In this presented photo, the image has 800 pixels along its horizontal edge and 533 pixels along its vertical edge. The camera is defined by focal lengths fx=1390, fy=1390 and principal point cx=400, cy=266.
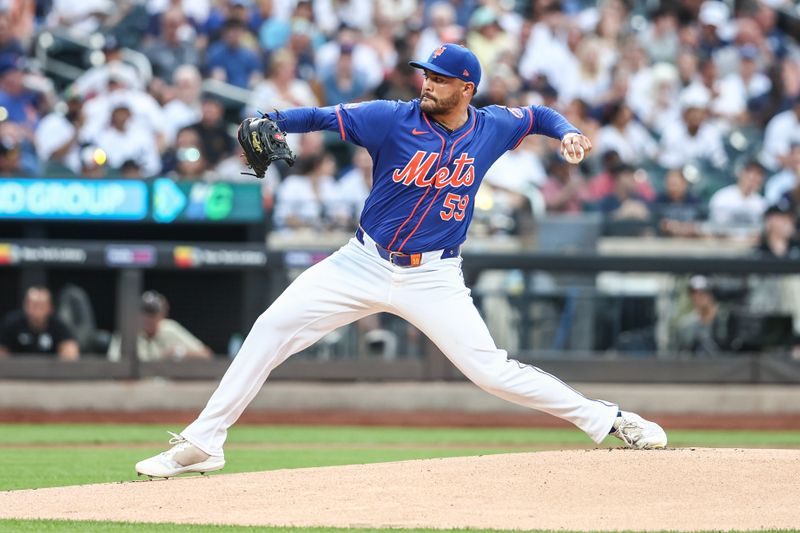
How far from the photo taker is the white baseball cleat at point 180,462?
6.39m

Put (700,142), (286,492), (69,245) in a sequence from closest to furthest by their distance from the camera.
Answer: (286,492) → (69,245) → (700,142)

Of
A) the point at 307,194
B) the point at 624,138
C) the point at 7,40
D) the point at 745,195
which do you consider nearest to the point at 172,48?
the point at 7,40

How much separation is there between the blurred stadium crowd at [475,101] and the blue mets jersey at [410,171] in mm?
5602

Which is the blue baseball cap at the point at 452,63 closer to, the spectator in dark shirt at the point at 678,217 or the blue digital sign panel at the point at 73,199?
the blue digital sign panel at the point at 73,199

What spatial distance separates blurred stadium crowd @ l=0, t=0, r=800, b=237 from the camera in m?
12.8

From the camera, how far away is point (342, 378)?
12.1 m

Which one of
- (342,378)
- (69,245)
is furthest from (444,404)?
(69,245)

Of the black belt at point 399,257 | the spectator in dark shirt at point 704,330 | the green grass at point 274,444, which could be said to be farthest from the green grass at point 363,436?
the black belt at point 399,257

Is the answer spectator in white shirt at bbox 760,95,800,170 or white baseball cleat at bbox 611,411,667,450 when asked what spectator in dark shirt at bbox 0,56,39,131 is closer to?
spectator in white shirt at bbox 760,95,800,170

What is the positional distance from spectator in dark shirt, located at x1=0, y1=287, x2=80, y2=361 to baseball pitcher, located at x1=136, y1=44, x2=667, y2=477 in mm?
5641

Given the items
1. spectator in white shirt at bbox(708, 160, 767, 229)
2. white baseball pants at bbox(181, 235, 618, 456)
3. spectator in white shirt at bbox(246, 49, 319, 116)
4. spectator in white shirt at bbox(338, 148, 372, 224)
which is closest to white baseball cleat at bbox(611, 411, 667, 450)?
white baseball pants at bbox(181, 235, 618, 456)

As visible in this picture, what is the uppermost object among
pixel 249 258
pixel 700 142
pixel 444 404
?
pixel 700 142

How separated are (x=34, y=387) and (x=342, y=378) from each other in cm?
262

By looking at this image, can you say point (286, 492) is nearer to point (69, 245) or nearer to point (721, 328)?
point (69, 245)
